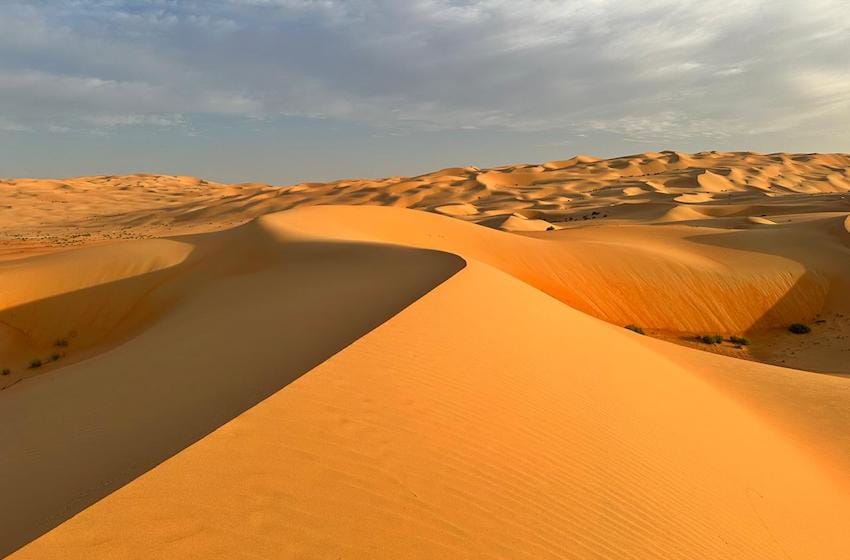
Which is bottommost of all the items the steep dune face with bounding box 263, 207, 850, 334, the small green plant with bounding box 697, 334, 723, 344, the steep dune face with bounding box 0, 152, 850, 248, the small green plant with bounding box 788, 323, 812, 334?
the small green plant with bounding box 788, 323, 812, 334

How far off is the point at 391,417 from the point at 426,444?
390 mm

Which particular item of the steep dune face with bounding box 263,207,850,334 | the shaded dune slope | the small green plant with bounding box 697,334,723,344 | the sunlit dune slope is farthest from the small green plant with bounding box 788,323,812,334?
the shaded dune slope

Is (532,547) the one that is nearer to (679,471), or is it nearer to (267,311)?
(679,471)

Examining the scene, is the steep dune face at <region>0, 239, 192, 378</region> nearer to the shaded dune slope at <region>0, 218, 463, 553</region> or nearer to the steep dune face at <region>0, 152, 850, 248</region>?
the shaded dune slope at <region>0, 218, 463, 553</region>

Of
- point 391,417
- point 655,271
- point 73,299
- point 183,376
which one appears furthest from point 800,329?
point 73,299

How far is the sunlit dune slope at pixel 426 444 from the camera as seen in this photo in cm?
A: 275

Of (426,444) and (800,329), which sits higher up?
(426,444)

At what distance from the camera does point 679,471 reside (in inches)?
179

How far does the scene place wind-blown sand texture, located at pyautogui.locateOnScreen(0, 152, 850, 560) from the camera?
2854 millimetres

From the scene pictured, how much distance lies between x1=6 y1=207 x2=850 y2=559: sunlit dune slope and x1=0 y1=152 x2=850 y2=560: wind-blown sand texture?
0.02 meters

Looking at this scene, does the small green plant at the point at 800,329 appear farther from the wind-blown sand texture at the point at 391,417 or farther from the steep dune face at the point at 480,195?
the steep dune face at the point at 480,195

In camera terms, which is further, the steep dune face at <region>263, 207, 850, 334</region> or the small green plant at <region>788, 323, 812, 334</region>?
the steep dune face at <region>263, 207, 850, 334</region>

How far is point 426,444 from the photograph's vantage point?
366 cm

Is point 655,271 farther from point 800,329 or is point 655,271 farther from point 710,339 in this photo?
point 800,329
